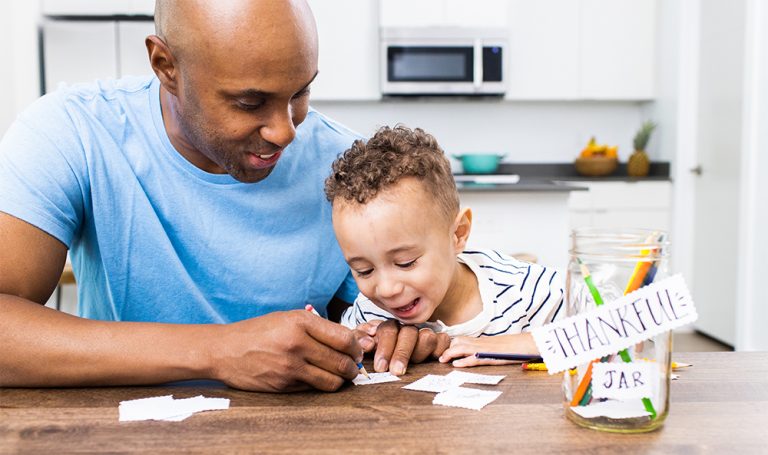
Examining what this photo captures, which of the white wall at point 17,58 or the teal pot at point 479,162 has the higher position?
the white wall at point 17,58

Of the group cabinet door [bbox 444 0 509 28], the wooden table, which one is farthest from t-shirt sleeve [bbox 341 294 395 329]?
cabinet door [bbox 444 0 509 28]

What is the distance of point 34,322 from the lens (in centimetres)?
103

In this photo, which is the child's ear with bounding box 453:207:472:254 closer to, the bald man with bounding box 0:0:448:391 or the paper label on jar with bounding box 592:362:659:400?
the bald man with bounding box 0:0:448:391

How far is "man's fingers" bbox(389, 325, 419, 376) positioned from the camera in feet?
3.52

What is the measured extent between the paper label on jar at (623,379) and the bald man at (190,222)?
35 cm

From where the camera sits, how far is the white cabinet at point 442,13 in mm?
4977

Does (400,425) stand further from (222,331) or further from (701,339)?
(701,339)

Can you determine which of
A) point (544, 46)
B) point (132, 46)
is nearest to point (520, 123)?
point (544, 46)

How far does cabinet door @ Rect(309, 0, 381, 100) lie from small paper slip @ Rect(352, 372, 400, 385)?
424 cm

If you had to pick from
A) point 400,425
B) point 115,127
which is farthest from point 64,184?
point 400,425

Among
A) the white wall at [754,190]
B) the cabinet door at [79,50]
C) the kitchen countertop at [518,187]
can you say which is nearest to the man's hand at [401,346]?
the kitchen countertop at [518,187]

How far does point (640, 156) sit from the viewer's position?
17.5ft

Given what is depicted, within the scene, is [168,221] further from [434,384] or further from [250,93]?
[434,384]

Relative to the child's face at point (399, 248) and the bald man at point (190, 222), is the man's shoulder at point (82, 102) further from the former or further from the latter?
the child's face at point (399, 248)
